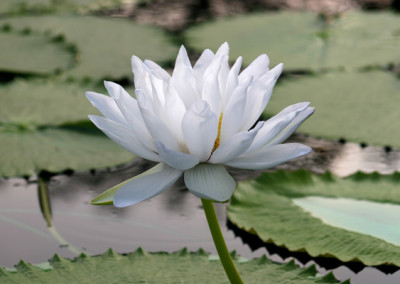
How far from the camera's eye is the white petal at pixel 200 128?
0.79 m

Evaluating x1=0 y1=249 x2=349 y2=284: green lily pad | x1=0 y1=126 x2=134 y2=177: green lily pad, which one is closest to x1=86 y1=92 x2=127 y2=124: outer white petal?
x1=0 y1=249 x2=349 y2=284: green lily pad

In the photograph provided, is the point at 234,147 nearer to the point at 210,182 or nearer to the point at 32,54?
the point at 210,182

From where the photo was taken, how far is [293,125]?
0.84m

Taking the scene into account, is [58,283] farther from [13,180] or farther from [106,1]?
[106,1]

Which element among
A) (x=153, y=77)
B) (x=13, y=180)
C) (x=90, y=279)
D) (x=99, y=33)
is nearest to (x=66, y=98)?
(x=13, y=180)

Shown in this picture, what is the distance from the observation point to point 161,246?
52.6 inches

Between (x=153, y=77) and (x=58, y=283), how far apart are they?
44 cm

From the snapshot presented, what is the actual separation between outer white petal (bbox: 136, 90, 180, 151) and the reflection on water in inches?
21.0

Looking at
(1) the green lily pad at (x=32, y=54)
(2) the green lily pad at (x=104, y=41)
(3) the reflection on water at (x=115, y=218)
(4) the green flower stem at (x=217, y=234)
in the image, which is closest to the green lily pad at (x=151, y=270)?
(3) the reflection on water at (x=115, y=218)

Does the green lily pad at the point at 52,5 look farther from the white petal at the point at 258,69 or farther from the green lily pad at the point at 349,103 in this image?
the white petal at the point at 258,69

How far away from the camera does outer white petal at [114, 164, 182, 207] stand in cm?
78

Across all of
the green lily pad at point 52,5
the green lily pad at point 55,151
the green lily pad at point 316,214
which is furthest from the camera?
the green lily pad at point 52,5

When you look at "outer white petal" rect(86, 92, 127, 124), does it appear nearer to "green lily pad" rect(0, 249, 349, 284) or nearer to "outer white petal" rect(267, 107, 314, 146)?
"outer white petal" rect(267, 107, 314, 146)

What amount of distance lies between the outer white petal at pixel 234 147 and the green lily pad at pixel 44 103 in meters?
1.19
